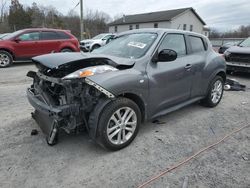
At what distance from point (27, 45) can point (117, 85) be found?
8557 mm

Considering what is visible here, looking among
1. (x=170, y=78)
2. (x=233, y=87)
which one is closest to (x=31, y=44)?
(x=170, y=78)

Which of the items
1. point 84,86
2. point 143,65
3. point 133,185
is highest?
point 143,65

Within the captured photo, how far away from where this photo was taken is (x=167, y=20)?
37.7 m

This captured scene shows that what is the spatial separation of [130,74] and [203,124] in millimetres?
1901

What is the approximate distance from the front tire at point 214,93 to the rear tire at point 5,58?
853 centimetres

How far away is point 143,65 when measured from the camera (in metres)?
3.22

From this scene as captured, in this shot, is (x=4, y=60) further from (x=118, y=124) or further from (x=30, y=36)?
(x=118, y=124)

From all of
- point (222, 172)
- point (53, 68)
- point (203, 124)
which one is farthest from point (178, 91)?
point (53, 68)

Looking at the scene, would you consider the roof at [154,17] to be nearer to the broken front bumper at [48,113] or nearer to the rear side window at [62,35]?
the rear side window at [62,35]

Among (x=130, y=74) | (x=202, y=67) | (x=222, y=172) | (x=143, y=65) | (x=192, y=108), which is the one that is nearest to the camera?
(x=222, y=172)

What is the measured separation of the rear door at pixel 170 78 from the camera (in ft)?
11.0

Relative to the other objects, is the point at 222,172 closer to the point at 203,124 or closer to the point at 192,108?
the point at 203,124

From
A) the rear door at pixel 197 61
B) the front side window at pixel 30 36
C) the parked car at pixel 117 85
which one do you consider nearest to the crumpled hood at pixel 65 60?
the parked car at pixel 117 85

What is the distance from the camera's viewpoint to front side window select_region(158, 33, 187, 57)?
12.0 ft
